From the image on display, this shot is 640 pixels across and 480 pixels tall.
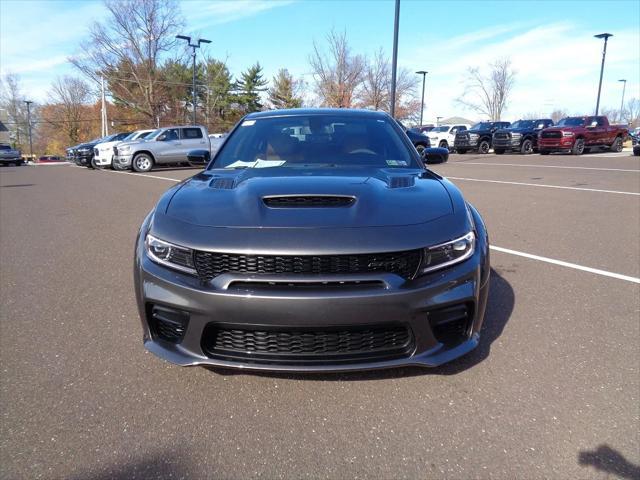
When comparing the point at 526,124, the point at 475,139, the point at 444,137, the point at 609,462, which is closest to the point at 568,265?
the point at 609,462

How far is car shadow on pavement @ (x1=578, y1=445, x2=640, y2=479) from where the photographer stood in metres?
1.82

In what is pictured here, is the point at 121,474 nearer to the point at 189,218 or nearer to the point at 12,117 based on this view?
the point at 189,218

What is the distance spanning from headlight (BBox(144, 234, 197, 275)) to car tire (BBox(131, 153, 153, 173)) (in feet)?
59.2

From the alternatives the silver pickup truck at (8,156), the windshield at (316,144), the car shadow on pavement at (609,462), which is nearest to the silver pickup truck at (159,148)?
the windshield at (316,144)

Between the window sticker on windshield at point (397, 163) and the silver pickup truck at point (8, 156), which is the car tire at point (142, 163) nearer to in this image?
the window sticker on windshield at point (397, 163)

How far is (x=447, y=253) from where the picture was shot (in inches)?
85.4

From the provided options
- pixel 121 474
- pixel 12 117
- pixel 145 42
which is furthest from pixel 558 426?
pixel 12 117

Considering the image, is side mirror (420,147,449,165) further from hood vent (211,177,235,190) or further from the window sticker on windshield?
hood vent (211,177,235,190)

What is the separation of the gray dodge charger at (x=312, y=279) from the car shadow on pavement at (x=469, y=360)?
17cm

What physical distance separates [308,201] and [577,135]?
2547 centimetres

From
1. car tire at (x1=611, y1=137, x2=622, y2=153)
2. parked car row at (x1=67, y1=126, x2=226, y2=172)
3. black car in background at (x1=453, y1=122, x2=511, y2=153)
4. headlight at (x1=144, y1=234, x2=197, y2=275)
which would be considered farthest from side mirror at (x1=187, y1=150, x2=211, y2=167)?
car tire at (x1=611, y1=137, x2=622, y2=153)

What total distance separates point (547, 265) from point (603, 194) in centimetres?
643

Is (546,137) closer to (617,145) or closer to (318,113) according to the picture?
(617,145)

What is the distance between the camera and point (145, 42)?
1603 inches
